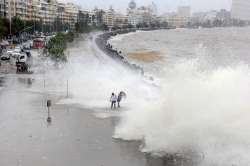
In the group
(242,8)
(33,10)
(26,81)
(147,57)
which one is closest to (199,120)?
(26,81)

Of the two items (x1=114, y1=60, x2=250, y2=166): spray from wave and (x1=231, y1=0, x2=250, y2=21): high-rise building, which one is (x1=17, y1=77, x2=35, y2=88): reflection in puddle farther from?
(x1=231, y1=0, x2=250, y2=21): high-rise building

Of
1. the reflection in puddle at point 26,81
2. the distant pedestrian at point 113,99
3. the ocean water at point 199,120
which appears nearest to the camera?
the ocean water at point 199,120

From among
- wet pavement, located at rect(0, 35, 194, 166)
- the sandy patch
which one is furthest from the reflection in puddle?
the sandy patch

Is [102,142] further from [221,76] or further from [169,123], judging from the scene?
[221,76]

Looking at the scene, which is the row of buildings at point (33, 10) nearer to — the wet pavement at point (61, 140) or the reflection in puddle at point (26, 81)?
the reflection in puddle at point (26, 81)

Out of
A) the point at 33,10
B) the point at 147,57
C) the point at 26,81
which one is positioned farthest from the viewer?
the point at 33,10

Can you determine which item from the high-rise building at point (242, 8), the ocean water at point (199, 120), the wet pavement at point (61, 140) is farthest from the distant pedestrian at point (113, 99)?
the high-rise building at point (242, 8)

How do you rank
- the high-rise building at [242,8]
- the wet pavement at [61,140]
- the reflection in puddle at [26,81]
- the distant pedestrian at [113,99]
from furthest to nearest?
the high-rise building at [242,8], the reflection in puddle at [26,81], the distant pedestrian at [113,99], the wet pavement at [61,140]

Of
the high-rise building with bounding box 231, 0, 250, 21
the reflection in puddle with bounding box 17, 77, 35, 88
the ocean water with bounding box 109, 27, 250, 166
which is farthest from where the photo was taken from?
the high-rise building with bounding box 231, 0, 250, 21

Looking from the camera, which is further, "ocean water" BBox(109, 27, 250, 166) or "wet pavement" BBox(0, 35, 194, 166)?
"wet pavement" BBox(0, 35, 194, 166)

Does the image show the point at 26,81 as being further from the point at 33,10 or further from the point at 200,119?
the point at 33,10

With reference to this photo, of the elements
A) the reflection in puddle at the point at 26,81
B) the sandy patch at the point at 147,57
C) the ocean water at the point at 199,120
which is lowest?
the sandy patch at the point at 147,57

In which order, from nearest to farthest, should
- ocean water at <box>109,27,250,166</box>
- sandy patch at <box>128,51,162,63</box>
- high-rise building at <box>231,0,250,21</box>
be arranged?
1. ocean water at <box>109,27,250,166</box>
2. sandy patch at <box>128,51,162,63</box>
3. high-rise building at <box>231,0,250,21</box>

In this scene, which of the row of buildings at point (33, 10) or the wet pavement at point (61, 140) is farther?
the row of buildings at point (33, 10)
